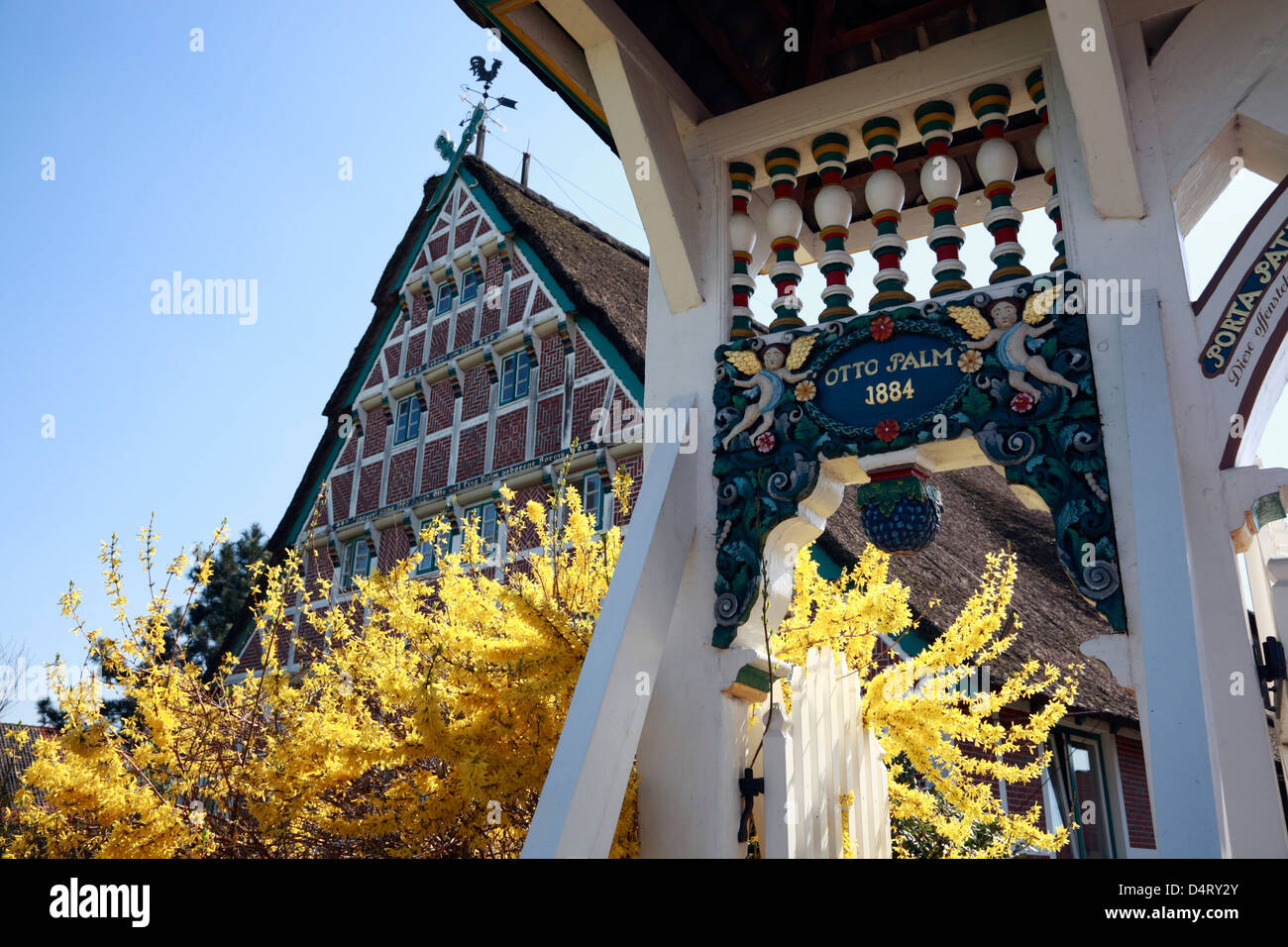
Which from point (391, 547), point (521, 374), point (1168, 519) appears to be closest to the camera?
point (1168, 519)

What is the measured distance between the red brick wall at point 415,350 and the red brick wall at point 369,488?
1.54m

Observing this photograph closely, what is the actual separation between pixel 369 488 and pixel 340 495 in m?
0.72

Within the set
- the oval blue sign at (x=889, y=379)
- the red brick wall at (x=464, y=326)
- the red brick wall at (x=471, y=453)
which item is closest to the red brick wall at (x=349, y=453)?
Result: the red brick wall at (x=464, y=326)

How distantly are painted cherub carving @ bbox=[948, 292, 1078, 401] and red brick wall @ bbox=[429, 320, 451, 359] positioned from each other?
40.4ft

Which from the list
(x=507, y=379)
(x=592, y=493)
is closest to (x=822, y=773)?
(x=592, y=493)

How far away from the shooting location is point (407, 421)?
16172 mm

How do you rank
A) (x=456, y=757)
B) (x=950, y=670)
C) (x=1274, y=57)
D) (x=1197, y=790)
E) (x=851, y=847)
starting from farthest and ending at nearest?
(x=950, y=670), (x=851, y=847), (x=456, y=757), (x=1274, y=57), (x=1197, y=790)

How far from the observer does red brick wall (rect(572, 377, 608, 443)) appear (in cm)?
1288

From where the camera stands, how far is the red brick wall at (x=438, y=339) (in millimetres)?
16031

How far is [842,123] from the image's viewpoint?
16.7ft

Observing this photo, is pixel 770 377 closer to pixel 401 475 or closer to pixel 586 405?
pixel 586 405

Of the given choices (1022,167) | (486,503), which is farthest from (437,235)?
(1022,167)
